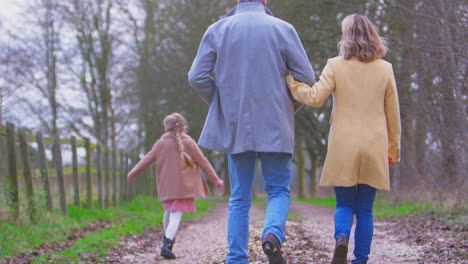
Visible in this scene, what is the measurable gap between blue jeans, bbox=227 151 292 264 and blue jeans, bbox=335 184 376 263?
0.45 metres

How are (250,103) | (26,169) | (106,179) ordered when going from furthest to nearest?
(106,179)
(26,169)
(250,103)

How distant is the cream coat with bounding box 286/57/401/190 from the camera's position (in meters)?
4.67

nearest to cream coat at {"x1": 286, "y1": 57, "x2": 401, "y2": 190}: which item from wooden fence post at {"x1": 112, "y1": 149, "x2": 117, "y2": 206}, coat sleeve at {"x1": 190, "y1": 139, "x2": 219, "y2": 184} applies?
coat sleeve at {"x1": 190, "y1": 139, "x2": 219, "y2": 184}

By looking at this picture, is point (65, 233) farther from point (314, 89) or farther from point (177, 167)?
point (314, 89)

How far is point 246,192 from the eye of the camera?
4609mm

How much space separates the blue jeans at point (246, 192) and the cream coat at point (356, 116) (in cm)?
39

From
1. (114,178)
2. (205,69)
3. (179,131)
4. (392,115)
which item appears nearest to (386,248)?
(392,115)

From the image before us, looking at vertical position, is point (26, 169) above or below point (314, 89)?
below

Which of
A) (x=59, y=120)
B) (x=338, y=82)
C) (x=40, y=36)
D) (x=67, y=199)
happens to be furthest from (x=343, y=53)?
(x=59, y=120)

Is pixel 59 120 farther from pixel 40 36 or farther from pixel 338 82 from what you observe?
pixel 338 82

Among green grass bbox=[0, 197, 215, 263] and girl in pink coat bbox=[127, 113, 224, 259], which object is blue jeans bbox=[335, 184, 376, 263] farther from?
Answer: green grass bbox=[0, 197, 215, 263]

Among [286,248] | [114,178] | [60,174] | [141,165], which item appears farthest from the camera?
[114,178]

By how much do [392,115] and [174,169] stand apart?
11.8 feet

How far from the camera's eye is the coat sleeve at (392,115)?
477 centimetres
